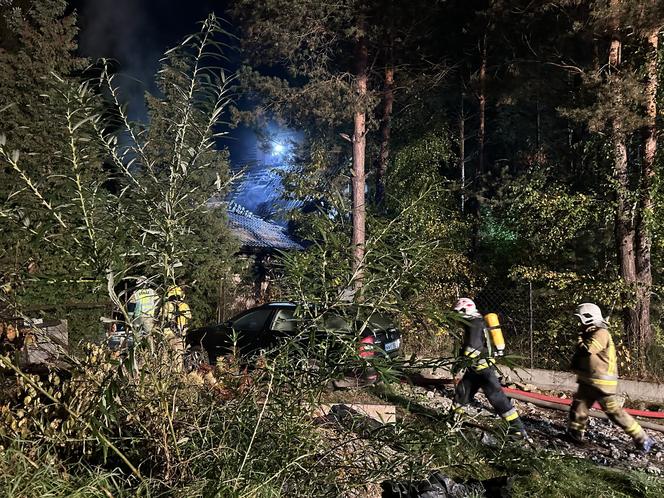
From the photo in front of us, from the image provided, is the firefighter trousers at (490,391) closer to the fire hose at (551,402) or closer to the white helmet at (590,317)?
the white helmet at (590,317)

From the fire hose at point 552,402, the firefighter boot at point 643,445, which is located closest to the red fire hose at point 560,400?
the fire hose at point 552,402

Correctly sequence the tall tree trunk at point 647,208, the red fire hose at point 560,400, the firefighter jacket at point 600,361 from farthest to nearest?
the tall tree trunk at point 647,208, the red fire hose at point 560,400, the firefighter jacket at point 600,361

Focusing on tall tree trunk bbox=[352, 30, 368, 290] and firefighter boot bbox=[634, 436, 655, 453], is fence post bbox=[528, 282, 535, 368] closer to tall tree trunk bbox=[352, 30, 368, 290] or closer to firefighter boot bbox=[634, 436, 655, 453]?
firefighter boot bbox=[634, 436, 655, 453]

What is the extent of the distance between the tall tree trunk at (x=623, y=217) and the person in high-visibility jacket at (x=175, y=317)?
951 cm

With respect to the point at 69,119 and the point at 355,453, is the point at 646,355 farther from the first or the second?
the point at 69,119

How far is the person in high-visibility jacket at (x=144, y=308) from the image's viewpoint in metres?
2.40

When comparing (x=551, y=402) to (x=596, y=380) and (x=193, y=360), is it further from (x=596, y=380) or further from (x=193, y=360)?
(x=193, y=360)

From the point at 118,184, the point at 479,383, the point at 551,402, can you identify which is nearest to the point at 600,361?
the point at 479,383

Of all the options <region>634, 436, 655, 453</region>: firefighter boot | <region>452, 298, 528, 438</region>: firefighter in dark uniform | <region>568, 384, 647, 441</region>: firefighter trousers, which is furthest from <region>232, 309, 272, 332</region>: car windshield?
<region>634, 436, 655, 453</region>: firefighter boot

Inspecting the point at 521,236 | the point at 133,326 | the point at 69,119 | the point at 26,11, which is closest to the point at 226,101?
the point at 69,119

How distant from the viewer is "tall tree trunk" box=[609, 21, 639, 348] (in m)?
10.2

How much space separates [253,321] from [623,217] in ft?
22.6

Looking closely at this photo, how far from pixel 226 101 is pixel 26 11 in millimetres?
17732

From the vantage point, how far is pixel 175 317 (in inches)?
102
